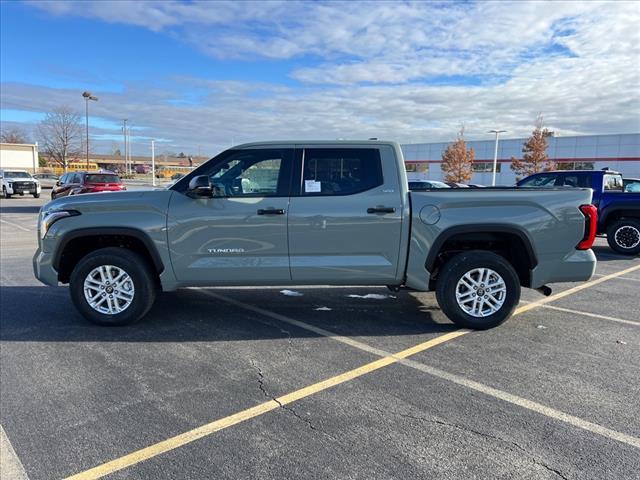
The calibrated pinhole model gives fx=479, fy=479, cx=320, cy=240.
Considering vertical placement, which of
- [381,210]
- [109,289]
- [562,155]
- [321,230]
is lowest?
[109,289]

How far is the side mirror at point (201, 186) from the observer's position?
15.3 ft

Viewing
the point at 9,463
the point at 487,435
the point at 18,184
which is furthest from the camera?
the point at 18,184

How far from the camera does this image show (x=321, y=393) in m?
3.58

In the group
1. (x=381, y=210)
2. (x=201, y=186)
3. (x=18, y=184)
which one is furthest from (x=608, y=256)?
(x=18, y=184)

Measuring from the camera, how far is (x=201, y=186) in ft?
15.3

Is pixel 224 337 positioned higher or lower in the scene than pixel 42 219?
lower

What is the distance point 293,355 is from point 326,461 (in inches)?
63.7

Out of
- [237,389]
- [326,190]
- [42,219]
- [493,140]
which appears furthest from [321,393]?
[493,140]

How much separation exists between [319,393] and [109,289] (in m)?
2.74

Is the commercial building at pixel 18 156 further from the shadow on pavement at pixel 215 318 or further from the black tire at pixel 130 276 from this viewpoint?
the black tire at pixel 130 276

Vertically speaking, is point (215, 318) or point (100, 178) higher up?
point (100, 178)

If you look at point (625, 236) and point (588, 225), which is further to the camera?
point (625, 236)

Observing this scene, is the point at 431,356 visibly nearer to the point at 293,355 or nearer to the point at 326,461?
the point at 293,355

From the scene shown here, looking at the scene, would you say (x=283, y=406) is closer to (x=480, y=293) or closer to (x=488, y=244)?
(x=480, y=293)
